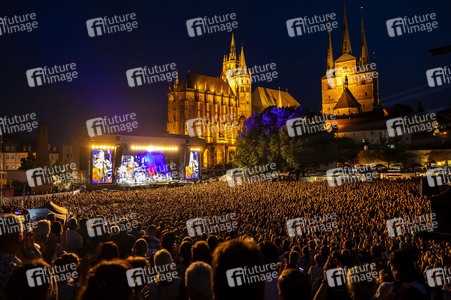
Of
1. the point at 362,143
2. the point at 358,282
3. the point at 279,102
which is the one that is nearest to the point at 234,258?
the point at 358,282

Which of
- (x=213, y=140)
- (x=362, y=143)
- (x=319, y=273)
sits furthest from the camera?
(x=213, y=140)

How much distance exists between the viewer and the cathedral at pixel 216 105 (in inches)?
3228

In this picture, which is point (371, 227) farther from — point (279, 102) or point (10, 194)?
point (279, 102)

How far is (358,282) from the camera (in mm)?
3648

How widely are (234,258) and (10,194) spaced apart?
93.4 ft

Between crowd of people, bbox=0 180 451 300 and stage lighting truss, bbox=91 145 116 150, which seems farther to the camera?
stage lighting truss, bbox=91 145 116 150
